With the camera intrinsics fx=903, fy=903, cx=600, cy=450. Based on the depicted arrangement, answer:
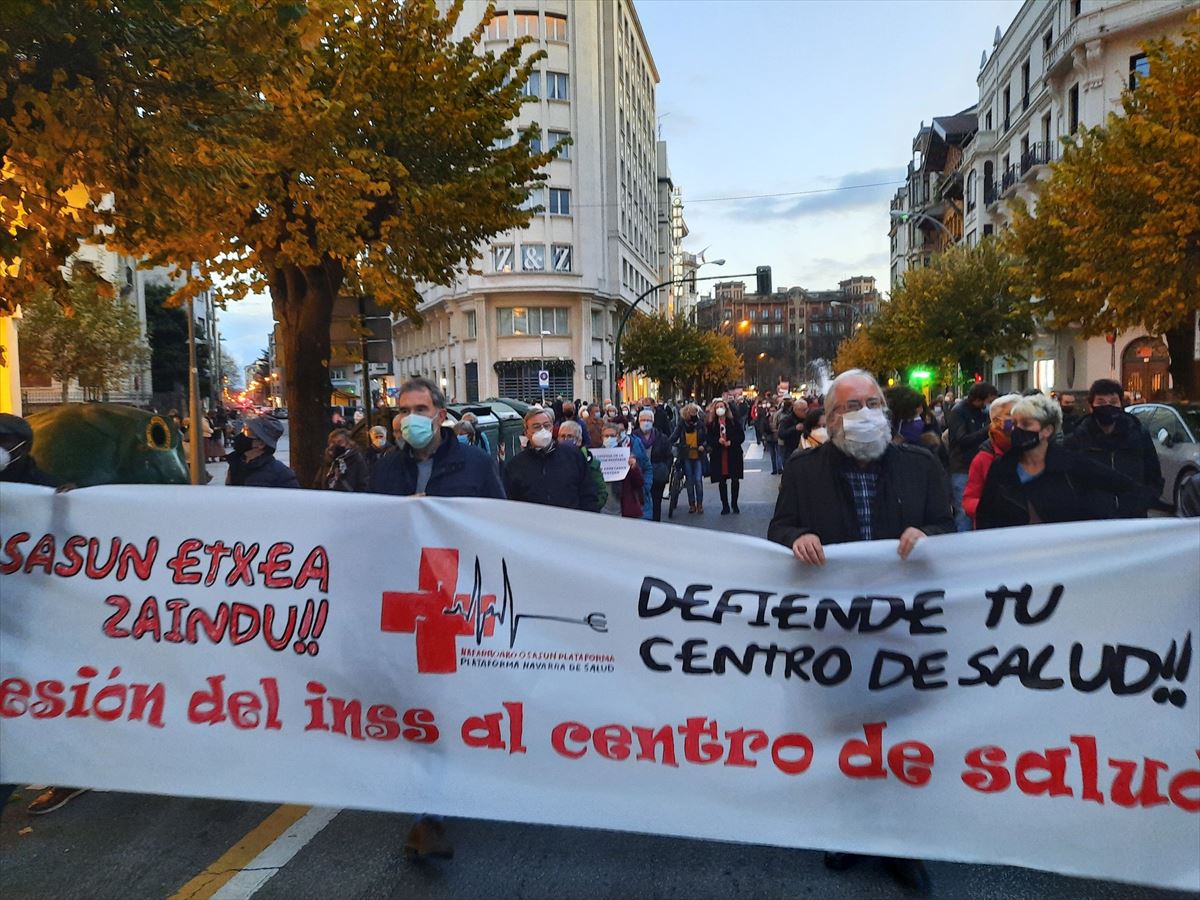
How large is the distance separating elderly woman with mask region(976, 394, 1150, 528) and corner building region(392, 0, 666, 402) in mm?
42680

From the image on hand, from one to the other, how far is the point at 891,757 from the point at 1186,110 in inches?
735

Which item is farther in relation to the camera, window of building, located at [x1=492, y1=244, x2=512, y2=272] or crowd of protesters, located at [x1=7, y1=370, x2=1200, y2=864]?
window of building, located at [x1=492, y1=244, x2=512, y2=272]

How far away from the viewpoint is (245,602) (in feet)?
11.7

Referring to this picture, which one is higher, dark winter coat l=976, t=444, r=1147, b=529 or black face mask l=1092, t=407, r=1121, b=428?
black face mask l=1092, t=407, r=1121, b=428

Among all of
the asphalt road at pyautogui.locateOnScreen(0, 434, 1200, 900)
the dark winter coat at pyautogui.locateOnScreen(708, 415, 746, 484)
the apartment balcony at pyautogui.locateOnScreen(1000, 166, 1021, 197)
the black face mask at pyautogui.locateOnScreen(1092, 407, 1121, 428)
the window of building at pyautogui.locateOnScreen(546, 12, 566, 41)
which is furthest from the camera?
the window of building at pyautogui.locateOnScreen(546, 12, 566, 41)

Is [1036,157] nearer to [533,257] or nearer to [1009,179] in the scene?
[1009,179]

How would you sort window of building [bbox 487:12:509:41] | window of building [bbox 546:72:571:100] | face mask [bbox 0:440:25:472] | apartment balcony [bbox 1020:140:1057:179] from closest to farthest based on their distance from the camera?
face mask [bbox 0:440:25:472] → apartment balcony [bbox 1020:140:1057:179] → window of building [bbox 487:12:509:41] → window of building [bbox 546:72:571:100]

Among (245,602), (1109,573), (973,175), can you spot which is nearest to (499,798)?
(245,602)

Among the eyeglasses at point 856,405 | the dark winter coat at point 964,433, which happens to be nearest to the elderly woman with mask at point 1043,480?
the eyeglasses at point 856,405

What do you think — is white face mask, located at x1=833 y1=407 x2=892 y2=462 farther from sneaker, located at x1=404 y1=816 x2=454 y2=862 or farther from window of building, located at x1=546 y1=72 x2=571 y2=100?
window of building, located at x1=546 y1=72 x2=571 y2=100

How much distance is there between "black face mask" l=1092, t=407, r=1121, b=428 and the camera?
6.04 metres

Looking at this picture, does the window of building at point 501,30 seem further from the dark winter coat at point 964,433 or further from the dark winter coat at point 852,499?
the dark winter coat at point 852,499

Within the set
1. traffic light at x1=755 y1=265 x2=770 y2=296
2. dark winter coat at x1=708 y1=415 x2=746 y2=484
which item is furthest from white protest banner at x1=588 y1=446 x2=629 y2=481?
traffic light at x1=755 y1=265 x2=770 y2=296

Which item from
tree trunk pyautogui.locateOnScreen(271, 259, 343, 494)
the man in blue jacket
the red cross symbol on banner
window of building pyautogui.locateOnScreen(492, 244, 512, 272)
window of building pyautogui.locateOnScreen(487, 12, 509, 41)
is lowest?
the red cross symbol on banner
